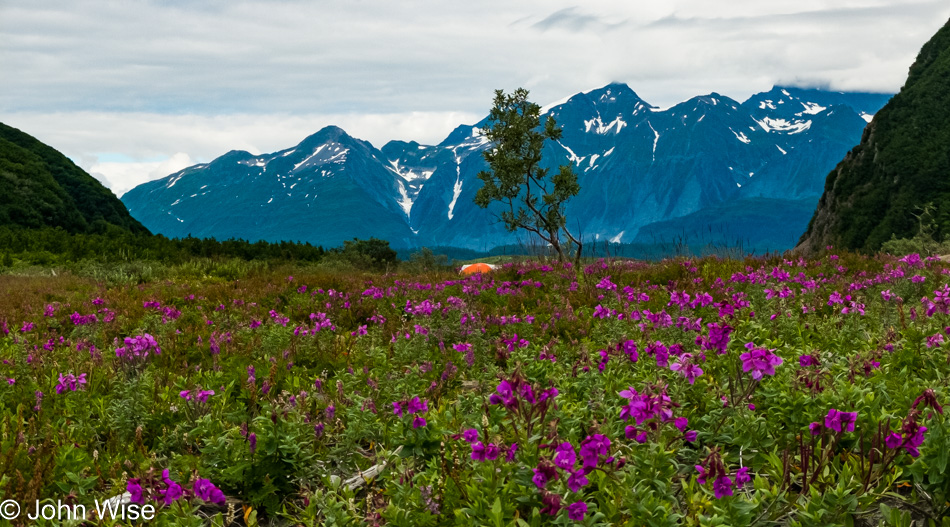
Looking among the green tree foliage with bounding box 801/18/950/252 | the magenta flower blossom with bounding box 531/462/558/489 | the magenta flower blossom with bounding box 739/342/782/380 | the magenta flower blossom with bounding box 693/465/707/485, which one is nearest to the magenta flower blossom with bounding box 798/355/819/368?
the magenta flower blossom with bounding box 739/342/782/380

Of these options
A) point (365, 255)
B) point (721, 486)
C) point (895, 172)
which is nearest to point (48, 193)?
point (365, 255)

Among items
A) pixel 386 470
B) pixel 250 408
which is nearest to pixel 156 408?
pixel 250 408

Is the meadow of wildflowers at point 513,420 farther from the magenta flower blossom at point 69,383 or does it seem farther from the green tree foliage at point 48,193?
the green tree foliage at point 48,193

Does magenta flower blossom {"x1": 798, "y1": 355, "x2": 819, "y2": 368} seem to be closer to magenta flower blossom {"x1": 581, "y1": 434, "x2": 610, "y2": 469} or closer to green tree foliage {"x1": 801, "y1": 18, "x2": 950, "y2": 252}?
magenta flower blossom {"x1": 581, "y1": 434, "x2": 610, "y2": 469}

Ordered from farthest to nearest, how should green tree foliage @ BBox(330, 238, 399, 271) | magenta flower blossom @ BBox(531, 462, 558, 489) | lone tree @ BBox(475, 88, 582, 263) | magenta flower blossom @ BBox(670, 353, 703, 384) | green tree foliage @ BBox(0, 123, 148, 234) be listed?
1. green tree foliage @ BBox(0, 123, 148, 234)
2. green tree foliage @ BBox(330, 238, 399, 271)
3. lone tree @ BBox(475, 88, 582, 263)
4. magenta flower blossom @ BBox(670, 353, 703, 384)
5. magenta flower blossom @ BBox(531, 462, 558, 489)

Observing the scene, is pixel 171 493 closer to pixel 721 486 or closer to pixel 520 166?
pixel 721 486

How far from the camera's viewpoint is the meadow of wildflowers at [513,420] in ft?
8.95

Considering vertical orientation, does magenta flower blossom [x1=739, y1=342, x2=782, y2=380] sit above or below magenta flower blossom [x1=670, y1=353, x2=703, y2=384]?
above

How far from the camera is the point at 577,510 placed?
247cm

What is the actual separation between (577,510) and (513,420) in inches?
28.8

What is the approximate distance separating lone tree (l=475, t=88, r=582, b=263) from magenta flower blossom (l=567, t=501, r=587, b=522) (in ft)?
86.7

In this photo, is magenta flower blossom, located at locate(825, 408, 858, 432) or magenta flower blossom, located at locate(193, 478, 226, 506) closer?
magenta flower blossom, located at locate(825, 408, 858, 432)

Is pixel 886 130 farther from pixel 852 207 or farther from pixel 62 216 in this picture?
pixel 62 216

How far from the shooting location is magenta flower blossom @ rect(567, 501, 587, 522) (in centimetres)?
247
